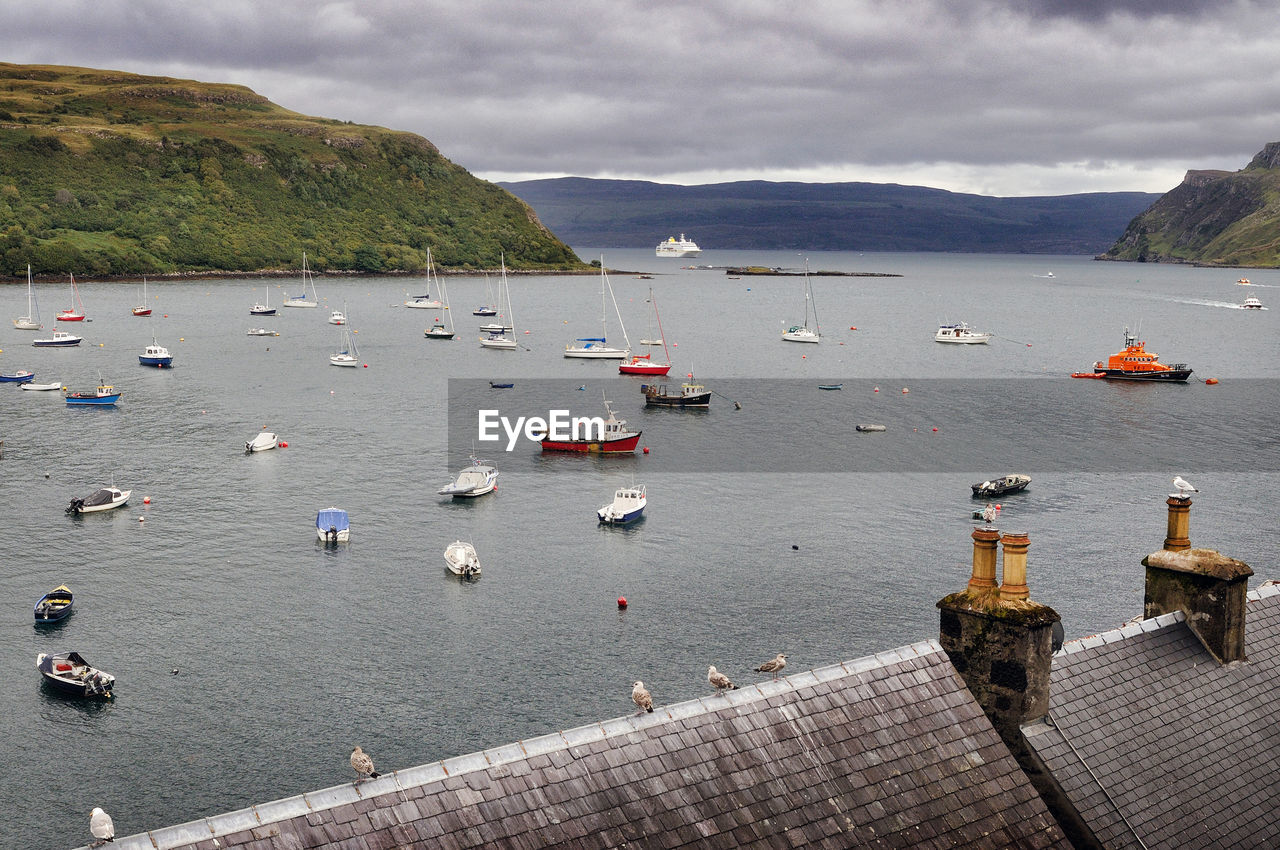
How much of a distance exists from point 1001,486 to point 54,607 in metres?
66.7

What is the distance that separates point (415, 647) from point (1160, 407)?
357 feet

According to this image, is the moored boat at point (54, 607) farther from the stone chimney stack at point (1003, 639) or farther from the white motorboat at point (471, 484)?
the stone chimney stack at point (1003, 639)

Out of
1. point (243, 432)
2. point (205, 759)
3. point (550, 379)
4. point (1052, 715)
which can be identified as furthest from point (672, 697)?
point (550, 379)

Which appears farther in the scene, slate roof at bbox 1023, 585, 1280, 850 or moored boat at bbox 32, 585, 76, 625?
moored boat at bbox 32, 585, 76, 625

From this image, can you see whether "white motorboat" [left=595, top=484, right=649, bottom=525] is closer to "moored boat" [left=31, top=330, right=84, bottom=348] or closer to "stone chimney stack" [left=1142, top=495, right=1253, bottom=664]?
"stone chimney stack" [left=1142, top=495, right=1253, bottom=664]

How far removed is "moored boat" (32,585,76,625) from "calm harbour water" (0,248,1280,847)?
45.3 inches

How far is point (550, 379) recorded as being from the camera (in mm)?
154500

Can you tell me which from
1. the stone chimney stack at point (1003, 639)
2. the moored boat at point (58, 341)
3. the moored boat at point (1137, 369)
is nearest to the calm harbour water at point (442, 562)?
the moored boat at point (1137, 369)

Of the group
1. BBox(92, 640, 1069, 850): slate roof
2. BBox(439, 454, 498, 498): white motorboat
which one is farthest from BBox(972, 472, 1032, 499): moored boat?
BBox(92, 640, 1069, 850): slate roof

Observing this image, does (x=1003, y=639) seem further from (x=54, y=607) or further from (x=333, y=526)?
(x=333, y=526)

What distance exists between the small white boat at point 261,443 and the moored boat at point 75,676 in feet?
170

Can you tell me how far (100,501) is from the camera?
80.6m

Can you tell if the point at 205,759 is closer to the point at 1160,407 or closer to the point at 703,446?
the point at 703,446

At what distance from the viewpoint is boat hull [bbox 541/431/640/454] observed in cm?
10325
